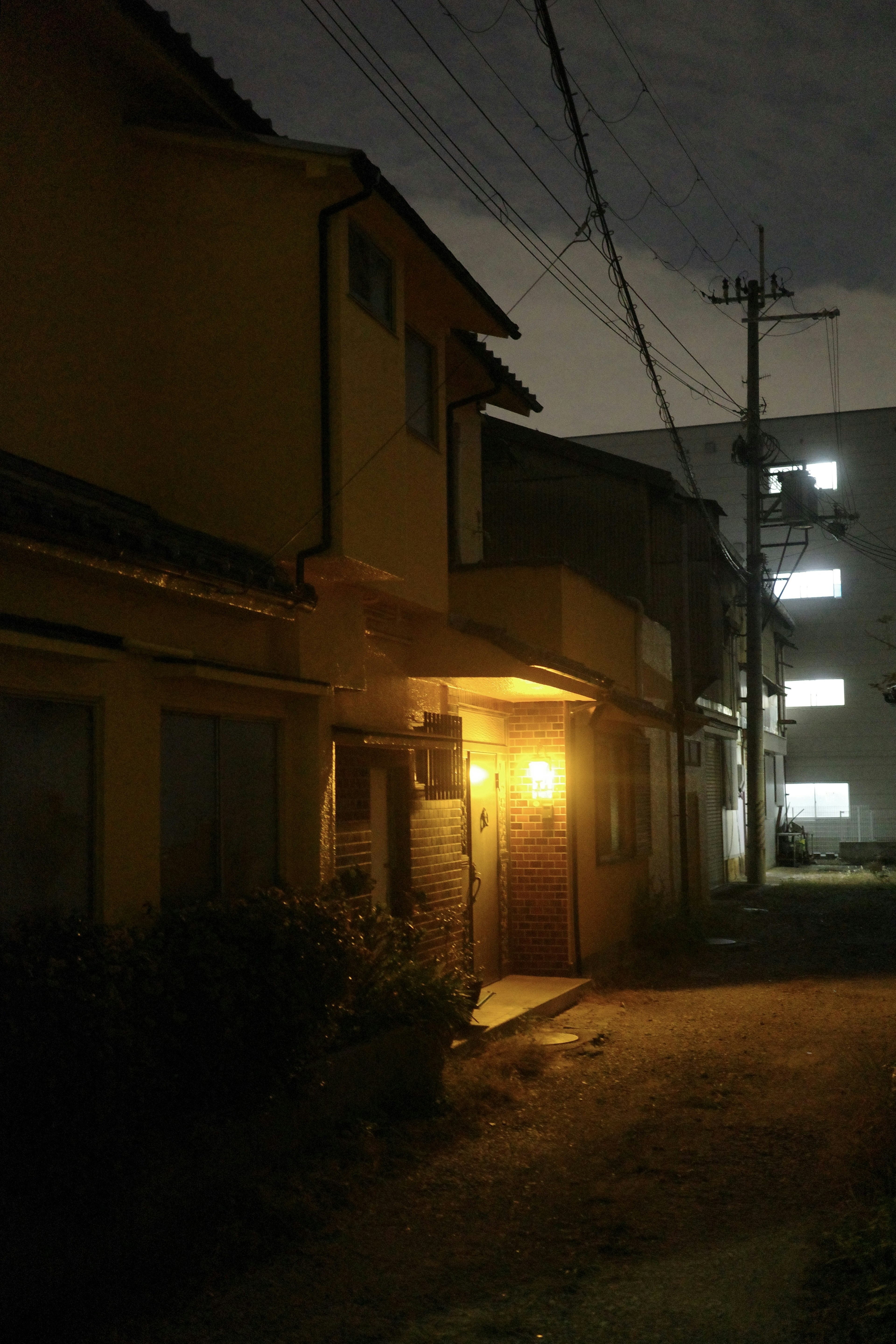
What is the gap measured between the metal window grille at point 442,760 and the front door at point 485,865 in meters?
0.86

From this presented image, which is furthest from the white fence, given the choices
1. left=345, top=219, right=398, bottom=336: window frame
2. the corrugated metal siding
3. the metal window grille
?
left=345, top=219, right=398, bottom=336: window frame

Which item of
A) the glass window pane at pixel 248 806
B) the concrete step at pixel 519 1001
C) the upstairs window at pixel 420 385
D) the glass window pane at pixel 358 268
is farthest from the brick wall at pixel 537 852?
the glass window pane at pixel 358 268

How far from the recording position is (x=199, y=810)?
769 centimetres

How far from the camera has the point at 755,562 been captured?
2692 centimetres

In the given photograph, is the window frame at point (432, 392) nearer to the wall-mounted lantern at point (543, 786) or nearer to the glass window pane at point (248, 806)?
the glass window pane at point (248, 806)

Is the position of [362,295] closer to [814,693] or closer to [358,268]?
[358,268]

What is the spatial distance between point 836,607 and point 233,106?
113ft

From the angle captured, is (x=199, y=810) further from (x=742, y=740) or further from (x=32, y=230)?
(x=742, y=740)

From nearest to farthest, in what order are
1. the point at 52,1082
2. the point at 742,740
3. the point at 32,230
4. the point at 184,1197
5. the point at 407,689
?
the point at 52,1082 → the point at 184,1197 → the point at 32,230 → the point at 407,689 → the point at 742,740

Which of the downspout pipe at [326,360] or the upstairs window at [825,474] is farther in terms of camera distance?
the upstairs window at [825,474]

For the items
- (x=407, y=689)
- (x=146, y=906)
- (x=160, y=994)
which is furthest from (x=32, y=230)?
(x=407, y=689)

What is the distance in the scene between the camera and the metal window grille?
11.1 metres

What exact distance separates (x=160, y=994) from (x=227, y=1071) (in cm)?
55

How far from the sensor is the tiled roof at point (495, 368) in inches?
481
